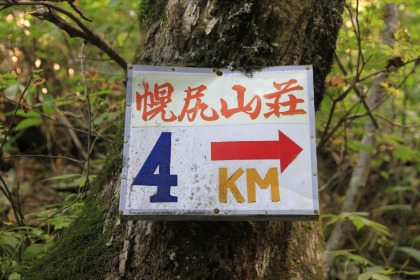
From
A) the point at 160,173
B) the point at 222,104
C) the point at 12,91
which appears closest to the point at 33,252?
the point at 160,173

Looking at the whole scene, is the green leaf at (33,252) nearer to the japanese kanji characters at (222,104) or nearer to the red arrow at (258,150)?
the japanese kanji characters at (222,104)

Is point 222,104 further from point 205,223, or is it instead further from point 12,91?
point 12,91

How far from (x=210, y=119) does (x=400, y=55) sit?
1292mm

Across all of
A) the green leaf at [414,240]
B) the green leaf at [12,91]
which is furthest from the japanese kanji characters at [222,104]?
the green leaf at [414,240]

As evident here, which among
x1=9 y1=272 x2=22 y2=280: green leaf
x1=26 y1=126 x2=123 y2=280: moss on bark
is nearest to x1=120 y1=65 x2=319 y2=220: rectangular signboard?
x1=26 y1=126 x2=123 y2=280: moss on bark

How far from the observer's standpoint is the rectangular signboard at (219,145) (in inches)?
47.0

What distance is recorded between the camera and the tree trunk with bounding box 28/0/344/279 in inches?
50.4

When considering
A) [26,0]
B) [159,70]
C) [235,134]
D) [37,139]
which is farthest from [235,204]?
[37,139]

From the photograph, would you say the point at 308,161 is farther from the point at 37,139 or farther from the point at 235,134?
the point at 37,139

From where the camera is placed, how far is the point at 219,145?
1254mm

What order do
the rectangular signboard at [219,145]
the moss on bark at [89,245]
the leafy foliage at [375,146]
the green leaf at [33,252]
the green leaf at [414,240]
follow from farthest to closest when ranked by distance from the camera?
the green leaf at [414,240]
the leafy foliage at [375,146]
the green leaf at [33,252]
the moss on bark at [89,245]
the rectangular signboard at [219,145]

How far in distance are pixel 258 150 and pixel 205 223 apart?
0.35 m

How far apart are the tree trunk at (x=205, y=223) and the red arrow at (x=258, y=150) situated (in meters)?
0.29

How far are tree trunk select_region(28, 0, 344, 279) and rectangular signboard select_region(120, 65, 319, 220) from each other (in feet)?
0.40
